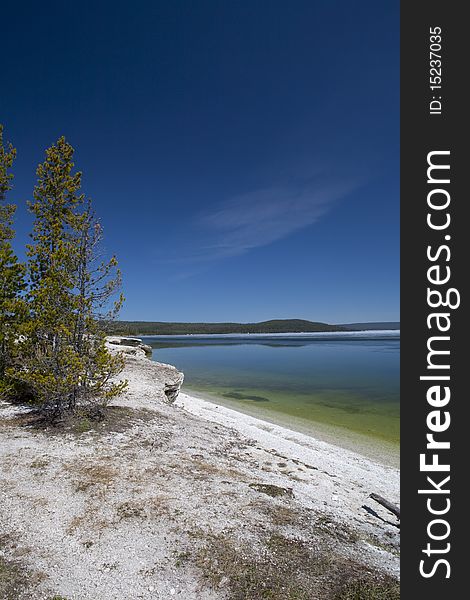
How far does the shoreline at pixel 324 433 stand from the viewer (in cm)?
1448

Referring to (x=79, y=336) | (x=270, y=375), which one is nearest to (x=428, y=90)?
(x=79, y=336)

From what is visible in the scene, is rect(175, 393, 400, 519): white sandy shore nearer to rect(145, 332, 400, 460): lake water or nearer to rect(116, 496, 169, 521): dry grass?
rect(145, 332, 400, 460): lake water

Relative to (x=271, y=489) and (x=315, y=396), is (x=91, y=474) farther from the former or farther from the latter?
(x=315, y=396)

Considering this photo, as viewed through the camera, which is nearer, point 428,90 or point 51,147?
point 428,90

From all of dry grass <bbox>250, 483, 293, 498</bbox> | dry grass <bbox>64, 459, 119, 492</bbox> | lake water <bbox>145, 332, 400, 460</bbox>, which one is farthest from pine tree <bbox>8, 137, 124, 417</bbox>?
lake water <bbox>145, 332, 400, 460</bbox>

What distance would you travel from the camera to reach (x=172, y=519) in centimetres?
594

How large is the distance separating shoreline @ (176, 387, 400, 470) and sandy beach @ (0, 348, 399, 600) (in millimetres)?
3654

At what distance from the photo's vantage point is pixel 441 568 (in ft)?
12.6

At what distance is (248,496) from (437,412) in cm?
466

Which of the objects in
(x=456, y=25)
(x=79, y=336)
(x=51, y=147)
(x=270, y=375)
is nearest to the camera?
(x=456, y=25)

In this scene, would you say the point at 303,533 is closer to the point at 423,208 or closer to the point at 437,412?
the point at 437,412

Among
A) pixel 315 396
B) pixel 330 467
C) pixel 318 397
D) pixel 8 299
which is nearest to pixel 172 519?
pixel 330 467

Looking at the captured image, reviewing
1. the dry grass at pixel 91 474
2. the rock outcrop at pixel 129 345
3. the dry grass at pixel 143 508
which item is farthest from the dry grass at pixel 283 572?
the rock outcrop at pixel 129 345

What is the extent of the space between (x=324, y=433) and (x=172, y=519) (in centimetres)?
1330
